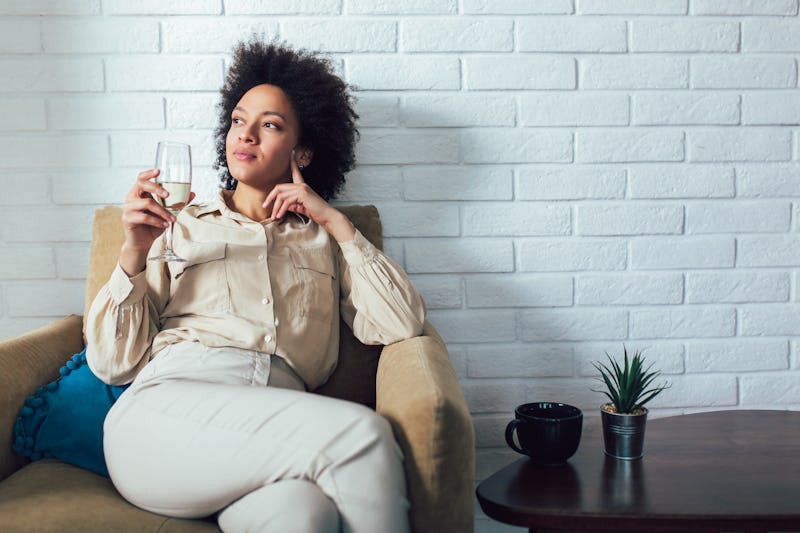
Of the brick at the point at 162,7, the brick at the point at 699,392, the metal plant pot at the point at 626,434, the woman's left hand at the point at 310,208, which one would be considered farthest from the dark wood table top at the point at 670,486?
the brick at the point at 162,7

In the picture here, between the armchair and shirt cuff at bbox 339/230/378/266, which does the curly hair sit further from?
the armchair

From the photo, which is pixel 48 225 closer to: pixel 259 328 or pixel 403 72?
pixel 259 328

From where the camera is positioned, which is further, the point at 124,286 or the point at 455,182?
the point at 455,182

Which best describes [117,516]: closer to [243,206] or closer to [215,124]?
[243,206]

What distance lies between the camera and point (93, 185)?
179cm

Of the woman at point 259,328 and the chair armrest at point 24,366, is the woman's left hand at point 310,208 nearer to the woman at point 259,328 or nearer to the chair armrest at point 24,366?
the woman at point 259,328

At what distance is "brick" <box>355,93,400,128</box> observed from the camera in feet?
5.92

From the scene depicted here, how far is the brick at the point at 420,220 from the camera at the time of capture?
1839mm

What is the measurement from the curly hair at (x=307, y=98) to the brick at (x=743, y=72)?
90 cm

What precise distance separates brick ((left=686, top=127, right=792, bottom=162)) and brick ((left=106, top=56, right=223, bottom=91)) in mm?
1231

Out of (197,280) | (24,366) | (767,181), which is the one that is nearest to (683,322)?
(767,181)

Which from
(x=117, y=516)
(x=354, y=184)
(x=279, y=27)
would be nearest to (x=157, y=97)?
(x=279, y=27)

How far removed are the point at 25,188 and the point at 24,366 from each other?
592 mm

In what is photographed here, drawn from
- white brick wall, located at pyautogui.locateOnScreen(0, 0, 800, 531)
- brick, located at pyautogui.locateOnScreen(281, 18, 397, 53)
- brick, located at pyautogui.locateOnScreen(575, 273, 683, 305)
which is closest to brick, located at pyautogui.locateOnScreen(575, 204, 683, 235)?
white brick wall, located at pyautogui.locateOnScreen(0, 0, 800, 531)
